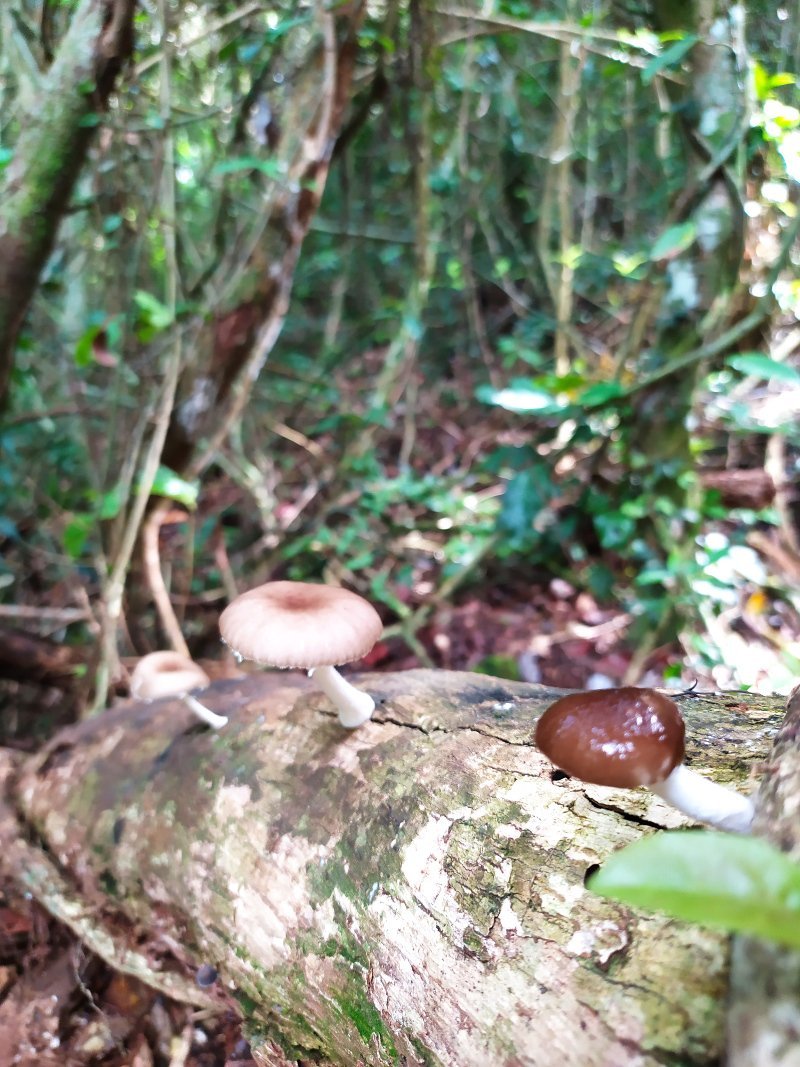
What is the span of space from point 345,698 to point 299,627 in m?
0.39

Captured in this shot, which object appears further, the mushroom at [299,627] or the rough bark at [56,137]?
the rough bark at [56,137]

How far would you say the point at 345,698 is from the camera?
66.2 inches

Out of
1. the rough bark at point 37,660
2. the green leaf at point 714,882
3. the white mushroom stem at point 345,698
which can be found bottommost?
the rough bark at point 37,660

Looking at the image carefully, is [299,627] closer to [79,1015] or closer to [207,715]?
[207,715]

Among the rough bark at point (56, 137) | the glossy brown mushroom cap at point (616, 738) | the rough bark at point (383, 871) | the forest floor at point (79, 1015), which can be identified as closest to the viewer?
the glossy brown mushroom cap at point (616, 738)

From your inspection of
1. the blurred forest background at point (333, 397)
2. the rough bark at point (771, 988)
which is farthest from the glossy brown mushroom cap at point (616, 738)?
the blurred forest background at point (333, 397)

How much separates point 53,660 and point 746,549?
3579mm

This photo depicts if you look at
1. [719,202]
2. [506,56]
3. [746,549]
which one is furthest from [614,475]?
[506,56]

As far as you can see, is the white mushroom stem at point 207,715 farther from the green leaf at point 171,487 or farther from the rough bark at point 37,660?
the rough bark at point 37,660

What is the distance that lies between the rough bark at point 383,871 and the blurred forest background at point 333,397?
319 mm

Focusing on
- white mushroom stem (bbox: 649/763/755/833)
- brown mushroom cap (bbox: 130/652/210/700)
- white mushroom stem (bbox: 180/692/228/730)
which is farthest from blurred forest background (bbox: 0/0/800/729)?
white mushroom stem (bbox: 649/763/755/833)

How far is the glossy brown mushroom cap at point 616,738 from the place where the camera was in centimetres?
94

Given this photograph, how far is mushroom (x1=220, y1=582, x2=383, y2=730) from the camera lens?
1350 millimetres

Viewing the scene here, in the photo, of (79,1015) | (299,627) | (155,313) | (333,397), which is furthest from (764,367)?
(333,397)
